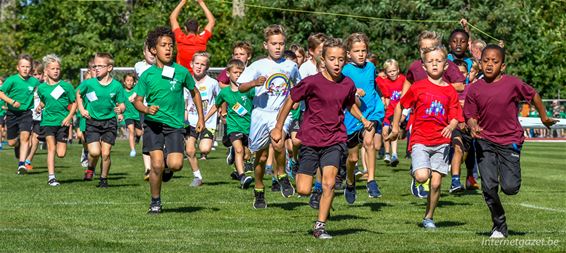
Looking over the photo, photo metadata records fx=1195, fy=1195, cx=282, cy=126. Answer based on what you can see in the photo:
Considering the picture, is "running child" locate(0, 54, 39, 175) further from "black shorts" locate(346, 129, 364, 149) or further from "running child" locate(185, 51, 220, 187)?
"black shorts" locate(346, 129, 364, 149)

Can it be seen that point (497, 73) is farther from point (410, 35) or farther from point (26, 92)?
point (410, 35)

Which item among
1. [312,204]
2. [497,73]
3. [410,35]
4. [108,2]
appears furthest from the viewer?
[108,2]

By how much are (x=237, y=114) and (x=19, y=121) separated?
599cm

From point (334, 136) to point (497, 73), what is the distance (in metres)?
1.64

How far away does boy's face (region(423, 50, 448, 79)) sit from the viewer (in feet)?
39.9

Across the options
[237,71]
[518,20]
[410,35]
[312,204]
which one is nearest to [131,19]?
[410,35]

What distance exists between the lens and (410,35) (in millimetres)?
49156

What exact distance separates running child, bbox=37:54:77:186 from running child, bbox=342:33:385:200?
5.42 metres

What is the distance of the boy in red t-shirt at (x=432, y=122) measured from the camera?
1191cm

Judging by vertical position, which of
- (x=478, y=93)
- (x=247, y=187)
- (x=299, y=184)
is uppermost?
(x=478, y=93)

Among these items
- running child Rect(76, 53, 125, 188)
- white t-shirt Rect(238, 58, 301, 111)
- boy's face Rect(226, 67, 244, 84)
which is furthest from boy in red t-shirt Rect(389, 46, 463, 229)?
running child Rect(76, 53, 125, 188)

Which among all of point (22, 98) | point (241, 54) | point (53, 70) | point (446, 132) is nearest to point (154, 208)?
point (446, 132)

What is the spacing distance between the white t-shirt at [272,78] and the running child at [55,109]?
522 cm

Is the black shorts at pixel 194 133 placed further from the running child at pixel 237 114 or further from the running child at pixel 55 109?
the running child at pixel 55 109
